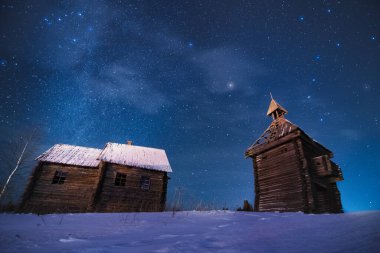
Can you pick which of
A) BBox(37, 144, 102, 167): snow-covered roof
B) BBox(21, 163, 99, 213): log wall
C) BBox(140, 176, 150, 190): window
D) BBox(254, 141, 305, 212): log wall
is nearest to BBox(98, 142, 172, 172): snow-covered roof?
BBox(140, 176, 150, 190): window

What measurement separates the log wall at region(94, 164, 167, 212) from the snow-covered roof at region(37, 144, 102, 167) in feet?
8.79

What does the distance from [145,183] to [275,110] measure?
14492 millimetres

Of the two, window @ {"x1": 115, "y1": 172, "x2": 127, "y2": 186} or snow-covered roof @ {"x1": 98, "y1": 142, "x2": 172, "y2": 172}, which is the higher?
snow-covered roof @ {"x1": 98, "y1": 142, "x2": 172, "y2": 172}

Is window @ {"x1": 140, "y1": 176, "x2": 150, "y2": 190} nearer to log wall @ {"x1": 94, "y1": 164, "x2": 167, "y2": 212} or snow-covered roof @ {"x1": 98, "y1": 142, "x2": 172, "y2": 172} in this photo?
log wall @ {"x1": 94, "y1": 164, "x2": 167, "y2": 212}

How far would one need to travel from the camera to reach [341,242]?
246 centimetres

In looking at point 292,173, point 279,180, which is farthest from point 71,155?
point 292,173

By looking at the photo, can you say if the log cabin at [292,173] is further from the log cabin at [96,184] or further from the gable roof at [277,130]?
the log cabin at [96,184]

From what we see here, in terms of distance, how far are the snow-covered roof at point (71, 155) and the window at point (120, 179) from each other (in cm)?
269

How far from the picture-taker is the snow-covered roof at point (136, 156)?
18438 millimetres

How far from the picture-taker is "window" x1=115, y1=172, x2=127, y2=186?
17770 mm

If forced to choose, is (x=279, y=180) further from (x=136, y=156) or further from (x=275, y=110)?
(x=136, y=156)

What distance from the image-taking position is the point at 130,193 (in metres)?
17.6

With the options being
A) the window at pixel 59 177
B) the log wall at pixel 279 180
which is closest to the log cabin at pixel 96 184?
the window at pixel 59 177

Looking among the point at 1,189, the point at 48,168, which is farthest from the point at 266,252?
the point at 1,189
